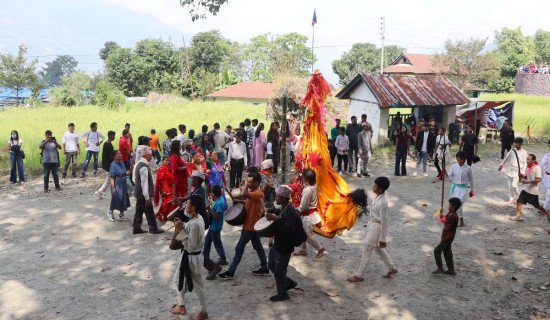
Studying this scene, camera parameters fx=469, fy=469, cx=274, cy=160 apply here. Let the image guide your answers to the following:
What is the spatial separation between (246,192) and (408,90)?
14.9 meters

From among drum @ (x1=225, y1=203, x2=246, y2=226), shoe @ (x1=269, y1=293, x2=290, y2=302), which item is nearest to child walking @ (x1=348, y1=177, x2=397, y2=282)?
shoe @ (x1=269, y1=293, x2=290, y2=302)

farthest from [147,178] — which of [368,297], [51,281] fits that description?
[368,297]

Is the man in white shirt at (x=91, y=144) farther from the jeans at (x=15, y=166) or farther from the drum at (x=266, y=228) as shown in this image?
the drum at (x=266, y=228)

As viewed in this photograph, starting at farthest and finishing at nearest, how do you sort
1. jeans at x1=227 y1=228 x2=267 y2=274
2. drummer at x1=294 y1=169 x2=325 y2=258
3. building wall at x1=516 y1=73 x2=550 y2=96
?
building wall at x1=516 y1=73 x2=550 y2=96, drummer at x1=294 y1=169 x2=325 y2=258, jeans at x1=227 y1=228 x2=267 y2=274

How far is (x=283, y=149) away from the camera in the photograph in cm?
1099

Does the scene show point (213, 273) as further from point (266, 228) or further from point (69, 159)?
point (69, 159)

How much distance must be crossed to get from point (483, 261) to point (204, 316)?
458 centimetres

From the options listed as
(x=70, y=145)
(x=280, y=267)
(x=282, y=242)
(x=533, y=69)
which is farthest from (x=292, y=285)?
(x=533, y=69)

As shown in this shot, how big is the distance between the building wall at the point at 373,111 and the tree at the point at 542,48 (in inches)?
2331

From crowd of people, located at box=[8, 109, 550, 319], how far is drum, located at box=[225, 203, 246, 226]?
3.6 inches

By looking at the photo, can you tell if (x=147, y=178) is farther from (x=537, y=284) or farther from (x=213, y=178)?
(x=537, y=284)

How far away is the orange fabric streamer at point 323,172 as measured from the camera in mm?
7457

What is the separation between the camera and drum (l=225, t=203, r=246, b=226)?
647 centimetres

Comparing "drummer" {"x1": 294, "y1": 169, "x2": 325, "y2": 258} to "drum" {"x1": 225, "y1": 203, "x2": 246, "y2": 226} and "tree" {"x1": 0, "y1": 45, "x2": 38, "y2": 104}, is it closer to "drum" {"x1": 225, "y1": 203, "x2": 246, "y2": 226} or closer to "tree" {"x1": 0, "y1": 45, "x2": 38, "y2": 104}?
"drum" {"x1": 225, "y1": 203, "x2": 246, "y2": 226}
